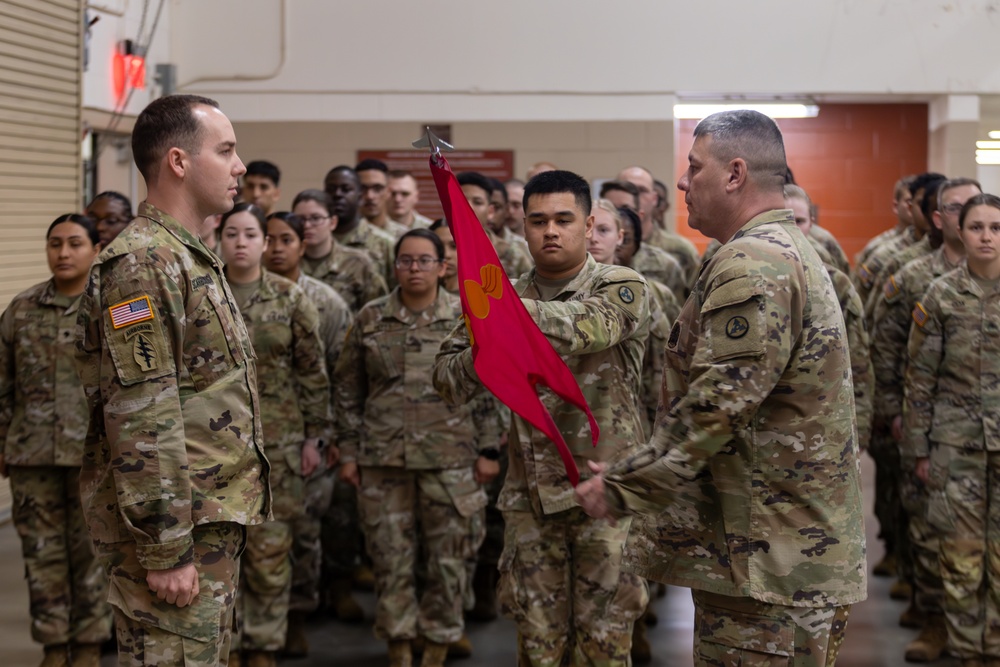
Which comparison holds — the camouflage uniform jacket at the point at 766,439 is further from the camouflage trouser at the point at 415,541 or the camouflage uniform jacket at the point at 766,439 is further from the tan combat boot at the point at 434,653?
the tan combat boot at the point at 434,653

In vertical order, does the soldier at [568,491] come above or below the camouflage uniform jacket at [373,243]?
below

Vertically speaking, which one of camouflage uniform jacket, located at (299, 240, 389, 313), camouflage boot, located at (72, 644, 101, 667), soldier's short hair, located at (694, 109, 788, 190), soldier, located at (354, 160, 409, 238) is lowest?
camouflage boot, located at (72, 644, 101, 667)

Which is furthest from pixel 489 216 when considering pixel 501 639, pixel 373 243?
pixel 501 639

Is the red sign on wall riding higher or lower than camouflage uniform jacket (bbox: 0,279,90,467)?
higher

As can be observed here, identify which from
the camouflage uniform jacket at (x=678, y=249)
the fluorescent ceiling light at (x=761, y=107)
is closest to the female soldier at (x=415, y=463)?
the camouflage uniform jacket at (x=678, y=249)

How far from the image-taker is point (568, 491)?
3.35m

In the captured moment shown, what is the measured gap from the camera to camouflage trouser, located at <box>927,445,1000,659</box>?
4207 millimetres

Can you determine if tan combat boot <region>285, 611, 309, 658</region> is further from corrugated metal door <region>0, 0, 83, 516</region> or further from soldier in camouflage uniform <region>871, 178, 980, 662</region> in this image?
corrugated metal door <region>0, 0, 83, 516</region>

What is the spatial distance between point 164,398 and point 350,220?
3606 mm

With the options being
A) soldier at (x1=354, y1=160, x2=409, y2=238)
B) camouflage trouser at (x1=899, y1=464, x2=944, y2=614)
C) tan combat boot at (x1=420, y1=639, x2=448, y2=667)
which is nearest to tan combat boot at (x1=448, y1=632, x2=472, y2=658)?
tan combat boot at (x1=420, y1=639, x2=448, y2=667)

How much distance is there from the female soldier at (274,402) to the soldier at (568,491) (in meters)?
1.11

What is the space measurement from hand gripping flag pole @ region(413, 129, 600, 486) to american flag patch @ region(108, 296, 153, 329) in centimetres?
81

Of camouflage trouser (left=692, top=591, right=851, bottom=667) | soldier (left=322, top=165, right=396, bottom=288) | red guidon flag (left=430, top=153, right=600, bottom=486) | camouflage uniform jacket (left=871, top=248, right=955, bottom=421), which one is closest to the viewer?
camouflage trouser (left=692, top=591, right=851, bottom=667)

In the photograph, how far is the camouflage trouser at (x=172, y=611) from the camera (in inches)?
96.6
